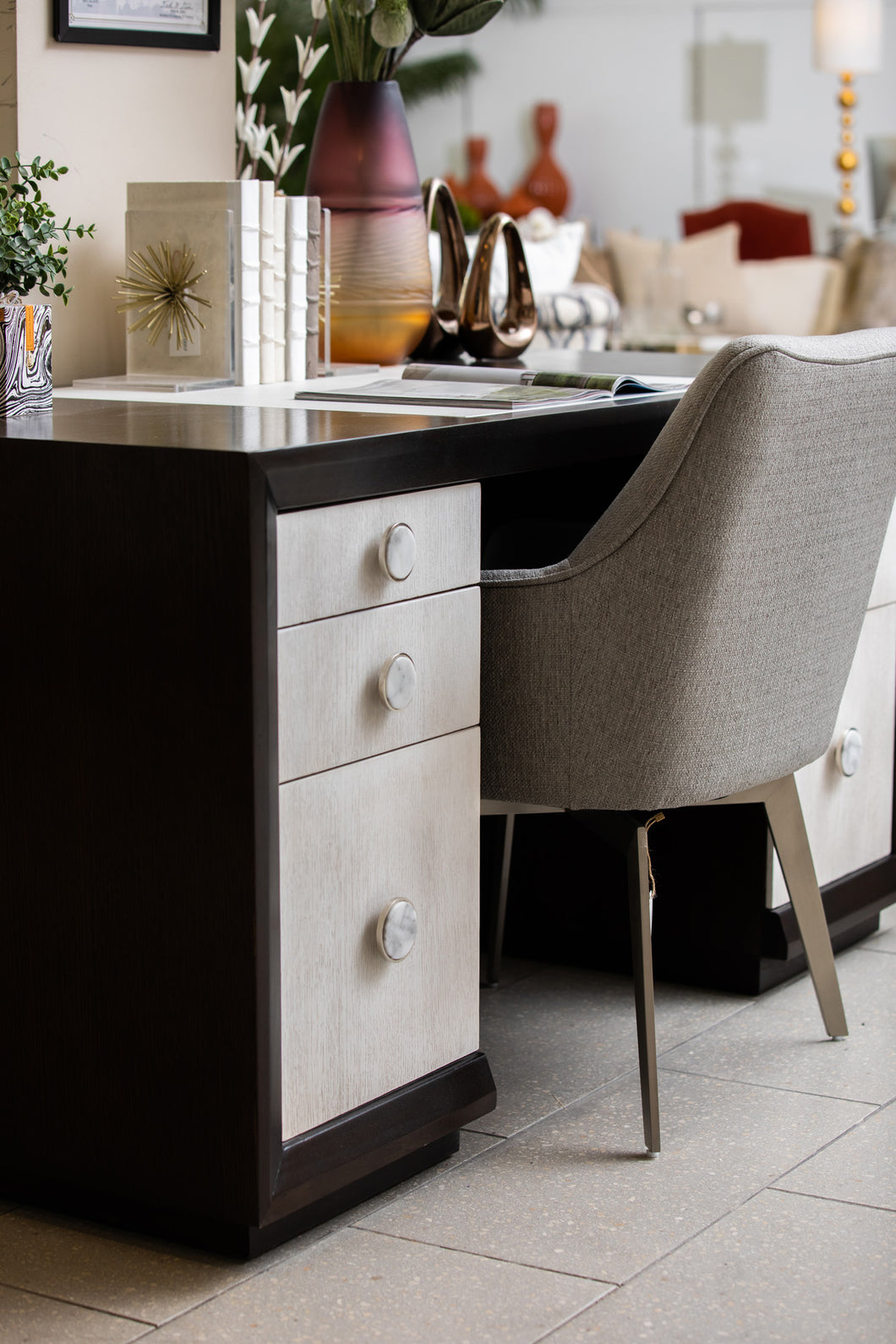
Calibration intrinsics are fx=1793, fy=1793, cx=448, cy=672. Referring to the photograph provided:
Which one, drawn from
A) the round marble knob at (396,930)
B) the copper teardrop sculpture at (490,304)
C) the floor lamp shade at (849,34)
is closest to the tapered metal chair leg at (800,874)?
the round marble knob at (396,930)

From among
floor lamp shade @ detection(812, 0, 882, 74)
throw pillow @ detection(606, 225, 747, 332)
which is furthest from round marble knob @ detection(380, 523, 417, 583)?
floor lamp shade @ detection(812, 0, 882, 74)

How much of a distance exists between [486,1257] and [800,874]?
24.0 inches

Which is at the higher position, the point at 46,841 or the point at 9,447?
the point at 9,447

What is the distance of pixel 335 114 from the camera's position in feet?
7.53

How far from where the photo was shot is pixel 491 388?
6.15 feet

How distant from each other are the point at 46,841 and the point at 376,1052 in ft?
1.12

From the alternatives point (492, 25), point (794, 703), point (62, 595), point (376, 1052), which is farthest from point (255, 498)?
point (492, 25)

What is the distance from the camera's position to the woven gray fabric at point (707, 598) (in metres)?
1.56

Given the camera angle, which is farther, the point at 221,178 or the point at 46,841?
Answer: the point at 221,178

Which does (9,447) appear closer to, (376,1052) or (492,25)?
(376,1052)

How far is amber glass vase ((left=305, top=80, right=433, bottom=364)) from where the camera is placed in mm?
2287

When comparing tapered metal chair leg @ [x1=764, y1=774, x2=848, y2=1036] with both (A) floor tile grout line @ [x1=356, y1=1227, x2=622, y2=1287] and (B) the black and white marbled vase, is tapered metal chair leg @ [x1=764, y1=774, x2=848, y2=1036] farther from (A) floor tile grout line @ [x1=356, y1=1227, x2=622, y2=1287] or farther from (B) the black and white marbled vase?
(B) the black and white marbled vase

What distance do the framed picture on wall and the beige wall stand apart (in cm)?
1

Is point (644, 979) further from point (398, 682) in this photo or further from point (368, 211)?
point (368, 211)
